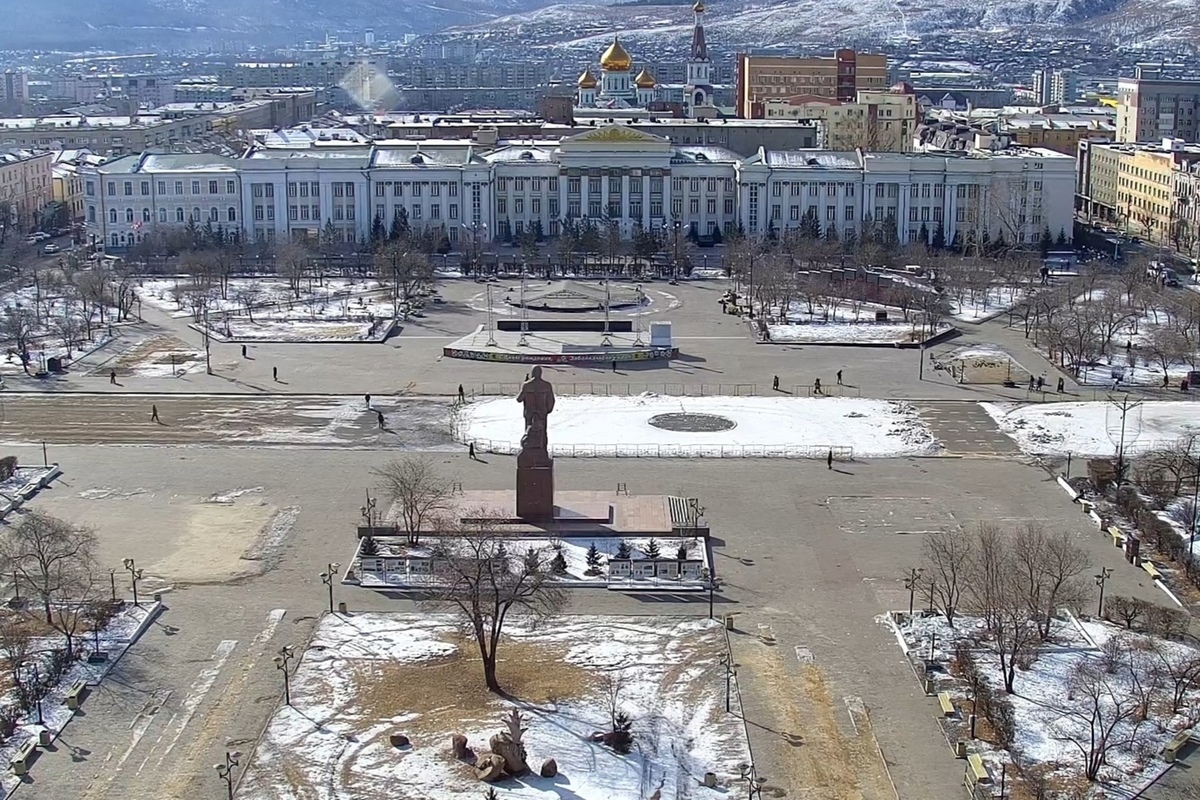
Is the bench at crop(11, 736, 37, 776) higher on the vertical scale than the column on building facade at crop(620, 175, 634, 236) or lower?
lower

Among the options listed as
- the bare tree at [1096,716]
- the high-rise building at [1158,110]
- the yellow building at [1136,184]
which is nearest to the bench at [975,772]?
the bare tree at [1096,716]

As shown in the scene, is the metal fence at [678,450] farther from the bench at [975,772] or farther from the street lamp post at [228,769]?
the street lamp post at [228,769]

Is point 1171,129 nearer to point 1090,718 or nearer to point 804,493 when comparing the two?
point 804,493

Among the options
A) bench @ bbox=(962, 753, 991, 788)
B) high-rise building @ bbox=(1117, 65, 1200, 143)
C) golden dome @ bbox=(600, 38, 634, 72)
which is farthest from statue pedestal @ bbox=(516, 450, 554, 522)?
golden dome @ bbox=(600, 38, 634, 72)

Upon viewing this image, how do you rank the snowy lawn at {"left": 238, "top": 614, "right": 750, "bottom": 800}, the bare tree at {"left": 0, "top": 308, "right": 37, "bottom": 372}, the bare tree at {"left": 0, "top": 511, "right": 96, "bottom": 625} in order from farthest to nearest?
the bare tree at {"left": 0, "top": 308, "right": 37, "bottom": 372} → the bare tree at {"left": 0, "top": 511, "right": 96, "bottom": 625} → the snowy lawn at {"left": 238, "top": 614, "right": 750, "bottom": 800}

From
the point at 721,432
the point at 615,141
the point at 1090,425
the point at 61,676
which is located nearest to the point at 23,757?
the point at 61,676

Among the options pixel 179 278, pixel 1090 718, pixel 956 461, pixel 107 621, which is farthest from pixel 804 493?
pixel 179 278

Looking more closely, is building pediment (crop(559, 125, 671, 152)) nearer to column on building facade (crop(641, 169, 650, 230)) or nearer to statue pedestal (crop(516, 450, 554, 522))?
column on building facade (crop(641, 169, 650, 230))
